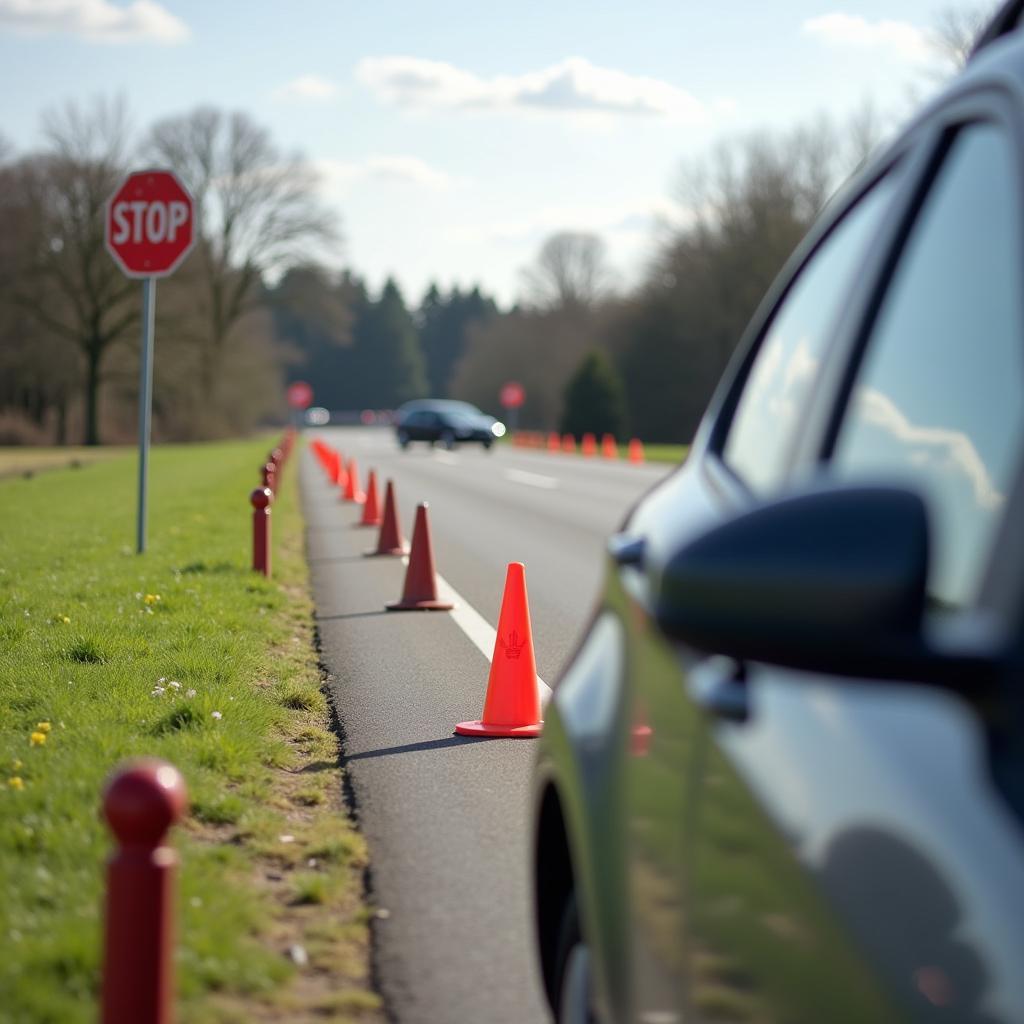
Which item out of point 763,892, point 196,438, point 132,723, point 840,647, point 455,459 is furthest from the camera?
point 196,438

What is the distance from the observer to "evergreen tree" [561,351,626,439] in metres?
75.8

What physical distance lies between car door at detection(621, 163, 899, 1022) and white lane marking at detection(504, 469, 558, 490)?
88.1 feet

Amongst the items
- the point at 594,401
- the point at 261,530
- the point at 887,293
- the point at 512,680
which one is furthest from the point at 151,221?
the point at 594,401

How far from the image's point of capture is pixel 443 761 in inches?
→ 268

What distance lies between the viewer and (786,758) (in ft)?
6.45

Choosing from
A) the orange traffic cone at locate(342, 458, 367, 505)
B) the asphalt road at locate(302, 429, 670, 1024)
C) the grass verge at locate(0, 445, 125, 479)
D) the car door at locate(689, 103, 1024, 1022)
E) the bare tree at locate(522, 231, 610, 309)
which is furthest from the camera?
the bare tree at locate(522, 231, 610, 309)

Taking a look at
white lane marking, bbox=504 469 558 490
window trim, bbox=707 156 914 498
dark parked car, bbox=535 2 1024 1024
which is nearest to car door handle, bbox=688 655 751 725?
dark parked car, bbox=535 2 1024 1024

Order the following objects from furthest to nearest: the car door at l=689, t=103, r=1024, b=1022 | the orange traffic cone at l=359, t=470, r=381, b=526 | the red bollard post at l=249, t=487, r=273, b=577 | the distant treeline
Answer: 1. the distant treeline
2. the orange traffic cone at l=359, t=470, r=381, b=526
3. the red bollard post at l=249, t=487, r=273, b=577
4. the car door at l=689, t=103, r=1024, b=1022

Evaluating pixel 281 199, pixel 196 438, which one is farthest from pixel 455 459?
pixel 281 199

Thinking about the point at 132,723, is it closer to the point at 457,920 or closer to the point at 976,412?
the point at 457,920

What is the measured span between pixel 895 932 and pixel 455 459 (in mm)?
45182

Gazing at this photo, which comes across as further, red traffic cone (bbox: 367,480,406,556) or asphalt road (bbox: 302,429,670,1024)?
red traffic cone (bbox: 367,480,406,556)

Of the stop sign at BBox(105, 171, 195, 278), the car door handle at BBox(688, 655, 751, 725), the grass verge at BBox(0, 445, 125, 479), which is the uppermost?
the stop sign at BBox(105, 171, 195, 278)

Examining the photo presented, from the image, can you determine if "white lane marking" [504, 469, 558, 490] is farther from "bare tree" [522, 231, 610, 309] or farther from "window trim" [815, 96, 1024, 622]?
"bare tree" [522, 231, 610, 309]
